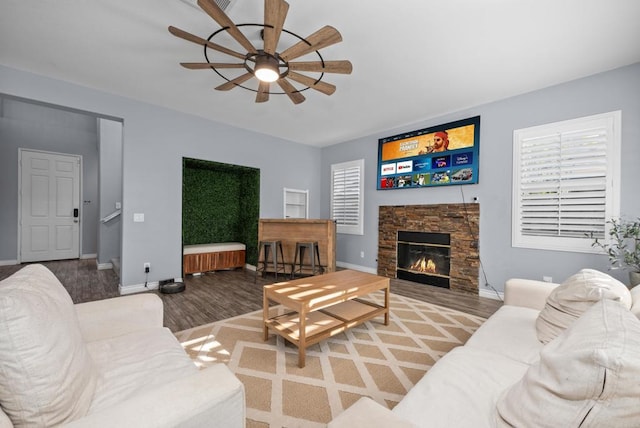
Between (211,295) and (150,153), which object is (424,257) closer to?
(211,295)

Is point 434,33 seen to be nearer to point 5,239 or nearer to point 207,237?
point 207,237

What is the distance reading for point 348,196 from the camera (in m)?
6.11

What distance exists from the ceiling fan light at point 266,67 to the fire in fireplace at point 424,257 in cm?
368

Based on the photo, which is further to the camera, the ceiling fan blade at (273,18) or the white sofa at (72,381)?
the ceiling fan blade at (273,18)

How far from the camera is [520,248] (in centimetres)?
379

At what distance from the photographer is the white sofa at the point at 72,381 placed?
82cm

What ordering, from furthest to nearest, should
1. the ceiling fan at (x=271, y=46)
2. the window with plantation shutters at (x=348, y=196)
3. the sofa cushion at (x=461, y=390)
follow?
the window with plantation shutters at (x=348, y=196) → the ceiling fan at (x=271, y=46) → the sofa cushion at (x=461, y=390)

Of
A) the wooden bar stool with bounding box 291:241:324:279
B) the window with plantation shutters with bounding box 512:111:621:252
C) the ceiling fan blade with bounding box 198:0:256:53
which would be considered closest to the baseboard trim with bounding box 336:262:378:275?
the wooden bar stool with bounding box 291:241:324:279

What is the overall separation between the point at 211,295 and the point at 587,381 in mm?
4061

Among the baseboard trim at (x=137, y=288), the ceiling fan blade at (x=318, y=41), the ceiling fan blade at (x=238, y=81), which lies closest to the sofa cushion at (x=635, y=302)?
the ceiling fan blade at (x=318, y=41)

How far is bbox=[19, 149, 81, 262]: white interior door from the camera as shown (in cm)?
588

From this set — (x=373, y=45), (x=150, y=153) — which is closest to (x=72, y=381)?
(x=373, y=45)

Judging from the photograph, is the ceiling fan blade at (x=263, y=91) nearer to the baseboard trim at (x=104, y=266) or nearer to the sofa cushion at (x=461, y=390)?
the sofa cushion at (x=461, y=390)

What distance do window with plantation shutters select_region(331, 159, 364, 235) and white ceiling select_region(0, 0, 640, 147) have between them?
1.91 m
